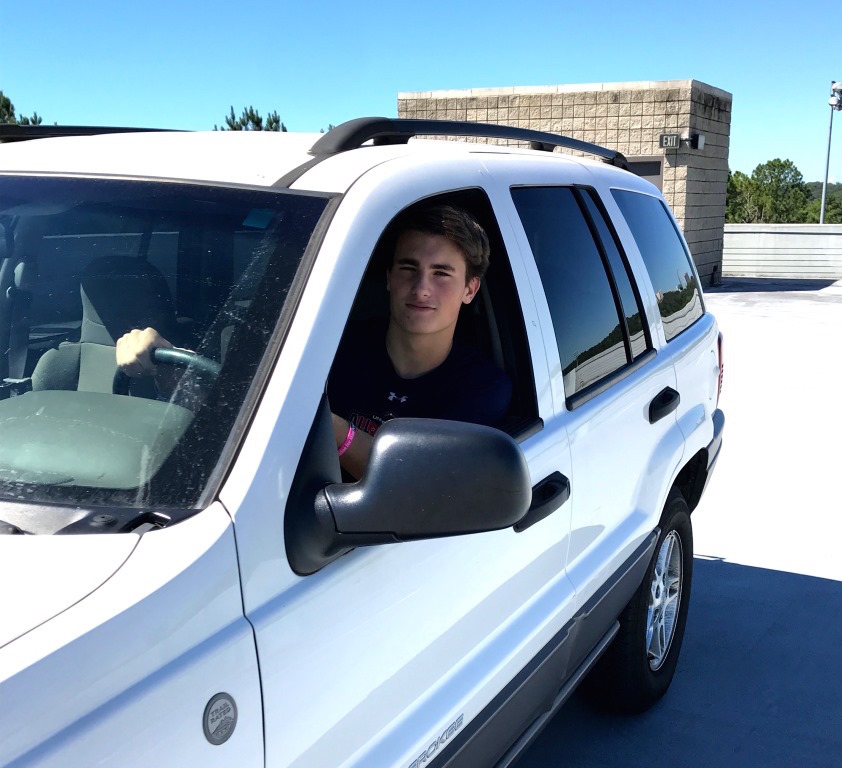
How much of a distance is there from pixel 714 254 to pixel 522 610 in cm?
2010

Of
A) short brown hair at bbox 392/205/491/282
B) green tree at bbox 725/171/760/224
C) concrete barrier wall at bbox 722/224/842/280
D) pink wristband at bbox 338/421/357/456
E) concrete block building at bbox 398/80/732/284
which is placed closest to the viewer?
pink wristband at bbox 338/421/357/456

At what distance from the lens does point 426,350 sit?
248cm

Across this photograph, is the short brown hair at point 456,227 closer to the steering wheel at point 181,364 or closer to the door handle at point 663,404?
the steering wheel at point 181,364

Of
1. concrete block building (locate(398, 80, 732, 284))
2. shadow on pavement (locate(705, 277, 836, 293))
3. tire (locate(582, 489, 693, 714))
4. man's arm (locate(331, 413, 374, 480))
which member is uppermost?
concrete block building (locate(398, 80, 732, 284))

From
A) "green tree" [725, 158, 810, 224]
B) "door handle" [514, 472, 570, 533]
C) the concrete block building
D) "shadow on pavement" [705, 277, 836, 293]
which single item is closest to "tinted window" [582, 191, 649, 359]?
"door handle" [514, 472, 570, 533]

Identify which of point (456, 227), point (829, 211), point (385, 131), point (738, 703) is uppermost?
point (385, 131)

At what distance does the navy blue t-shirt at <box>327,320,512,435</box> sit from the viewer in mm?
2305

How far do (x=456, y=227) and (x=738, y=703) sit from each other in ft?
7.60

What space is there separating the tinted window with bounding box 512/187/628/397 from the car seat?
3.40ft

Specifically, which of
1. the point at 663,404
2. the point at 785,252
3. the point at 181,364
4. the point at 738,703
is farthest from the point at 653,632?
the point at 785,252

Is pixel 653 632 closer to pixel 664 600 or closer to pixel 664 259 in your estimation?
pixel 664 600

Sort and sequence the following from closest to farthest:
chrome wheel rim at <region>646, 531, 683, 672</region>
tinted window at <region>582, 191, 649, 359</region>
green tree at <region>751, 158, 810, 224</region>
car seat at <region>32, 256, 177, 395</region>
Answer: car seat at <region>32, 256, 177, 395</region> → tinted window at <region>582, 191, 649, 359</region> → chrome wheel rim at <region>646, 531, 683, 672</region> → green tree at <region>751, 158, 810, 224</region>

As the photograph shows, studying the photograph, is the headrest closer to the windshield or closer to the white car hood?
the windshield

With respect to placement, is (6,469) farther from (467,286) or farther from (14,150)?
(467,286)
